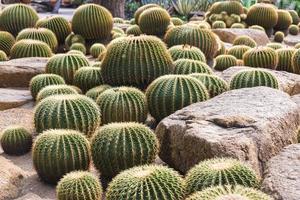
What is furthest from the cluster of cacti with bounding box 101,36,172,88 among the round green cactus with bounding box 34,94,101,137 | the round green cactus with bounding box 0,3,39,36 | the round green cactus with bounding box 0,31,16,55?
the round green cactus with bounding box 0,3,39,36

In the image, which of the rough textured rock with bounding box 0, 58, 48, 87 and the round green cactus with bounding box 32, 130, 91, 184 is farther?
the rough textured rock with bounding box 0, 58, 48, 87

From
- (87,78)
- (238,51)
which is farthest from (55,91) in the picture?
(238,51)

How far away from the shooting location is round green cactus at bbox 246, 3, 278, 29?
436 inches

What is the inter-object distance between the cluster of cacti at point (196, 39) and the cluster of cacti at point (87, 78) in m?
1.65

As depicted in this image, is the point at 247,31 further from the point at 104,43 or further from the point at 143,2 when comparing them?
the point at 143,2

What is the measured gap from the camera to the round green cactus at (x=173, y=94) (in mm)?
5055

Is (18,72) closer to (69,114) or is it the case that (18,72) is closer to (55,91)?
(55,91)

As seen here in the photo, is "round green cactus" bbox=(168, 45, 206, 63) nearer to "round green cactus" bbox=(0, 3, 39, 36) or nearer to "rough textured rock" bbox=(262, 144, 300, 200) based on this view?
"rough textured rock" bbox=(262, 144, 300, 200)

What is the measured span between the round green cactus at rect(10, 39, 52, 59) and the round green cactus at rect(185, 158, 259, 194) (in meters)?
4.79

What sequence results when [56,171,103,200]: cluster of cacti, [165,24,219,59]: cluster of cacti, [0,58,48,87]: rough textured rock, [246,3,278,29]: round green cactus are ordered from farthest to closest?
[246,3,278,29]: round green cactus
[165,24,219,59]: cluster of cacti
[0,58,48,87]: rough textured rock
[56,171,103,200]: cluster of cacti

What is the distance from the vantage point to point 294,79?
6.48 metres

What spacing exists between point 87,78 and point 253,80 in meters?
1.83

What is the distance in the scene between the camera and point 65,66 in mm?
6594

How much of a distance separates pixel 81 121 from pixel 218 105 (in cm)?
123
